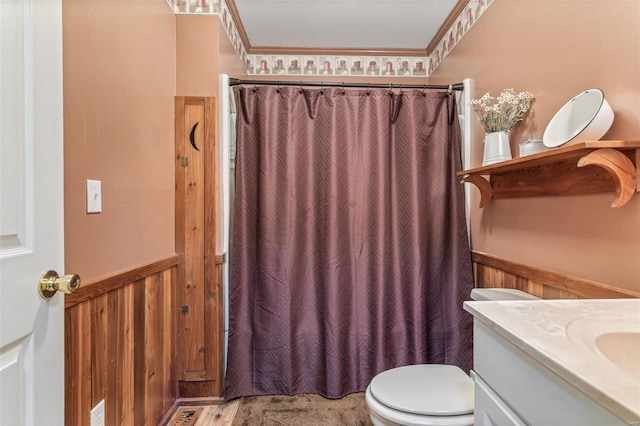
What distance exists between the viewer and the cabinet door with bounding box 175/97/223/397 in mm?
1790

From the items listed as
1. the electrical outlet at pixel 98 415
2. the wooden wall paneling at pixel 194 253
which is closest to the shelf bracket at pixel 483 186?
the wooden wall paneling at pixel 194 253

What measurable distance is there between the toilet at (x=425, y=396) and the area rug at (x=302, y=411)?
0.53m

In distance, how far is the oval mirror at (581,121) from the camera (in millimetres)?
966

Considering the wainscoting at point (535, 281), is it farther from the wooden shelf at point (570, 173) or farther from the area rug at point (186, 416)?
the area rug at point (186, 416)

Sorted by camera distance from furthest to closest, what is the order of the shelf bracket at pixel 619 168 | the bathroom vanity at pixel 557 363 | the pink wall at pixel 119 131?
the pink wall at pixel 119 131 < the shelf bracket at pixel 619 168 < the bathroom vanity at pixel 557 363

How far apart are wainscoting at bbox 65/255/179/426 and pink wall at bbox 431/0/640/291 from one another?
5.44 ft

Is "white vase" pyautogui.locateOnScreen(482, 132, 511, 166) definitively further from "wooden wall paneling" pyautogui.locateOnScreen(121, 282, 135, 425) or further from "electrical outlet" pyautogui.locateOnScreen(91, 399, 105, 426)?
"electrical outlet" pyautogui.locateOnScreen(91, 399, 105, 426)

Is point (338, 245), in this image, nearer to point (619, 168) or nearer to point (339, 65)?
point (619, 168)

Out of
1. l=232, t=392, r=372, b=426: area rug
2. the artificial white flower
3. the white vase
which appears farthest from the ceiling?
l=232, t=392, r=372, b=426: area rug

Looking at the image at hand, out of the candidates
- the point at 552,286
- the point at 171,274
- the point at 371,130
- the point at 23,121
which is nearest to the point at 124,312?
the point at 171,274

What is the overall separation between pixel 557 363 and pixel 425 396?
79 centimetres

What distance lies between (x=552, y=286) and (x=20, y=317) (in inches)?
63.4

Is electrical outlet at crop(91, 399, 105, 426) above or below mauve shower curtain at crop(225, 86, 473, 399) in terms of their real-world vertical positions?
below

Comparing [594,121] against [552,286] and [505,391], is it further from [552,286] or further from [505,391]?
[505,391]
